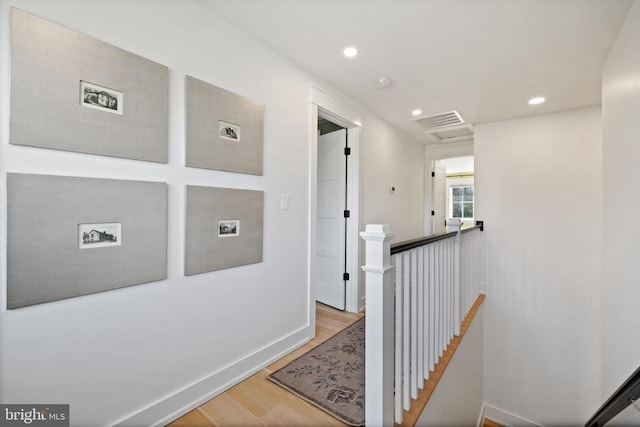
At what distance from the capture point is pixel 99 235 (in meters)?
Answer: 1.28

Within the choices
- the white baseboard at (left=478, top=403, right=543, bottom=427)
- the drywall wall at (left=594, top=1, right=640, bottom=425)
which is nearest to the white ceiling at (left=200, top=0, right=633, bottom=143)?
the drywall wall at (left=594, top=1, right=640, bottom=425)

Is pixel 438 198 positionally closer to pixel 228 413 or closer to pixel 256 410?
pixel 256 410

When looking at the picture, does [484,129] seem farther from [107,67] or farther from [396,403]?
[107,67]

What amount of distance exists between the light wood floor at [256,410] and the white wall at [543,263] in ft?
10.2

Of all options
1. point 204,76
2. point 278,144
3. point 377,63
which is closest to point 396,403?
point 278,144

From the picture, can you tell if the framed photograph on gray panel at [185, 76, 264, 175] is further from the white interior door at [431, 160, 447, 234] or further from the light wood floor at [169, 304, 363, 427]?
the white interior door at [431, 160, 447, 234]

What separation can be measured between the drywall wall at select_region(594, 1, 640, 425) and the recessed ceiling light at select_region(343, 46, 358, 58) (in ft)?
5.41

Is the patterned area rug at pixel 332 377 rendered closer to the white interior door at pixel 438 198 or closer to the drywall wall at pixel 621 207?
the drywall wall at pixel 621 207

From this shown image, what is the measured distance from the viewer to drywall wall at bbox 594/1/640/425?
1625 millimetres

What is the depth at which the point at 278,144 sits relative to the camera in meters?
2.17

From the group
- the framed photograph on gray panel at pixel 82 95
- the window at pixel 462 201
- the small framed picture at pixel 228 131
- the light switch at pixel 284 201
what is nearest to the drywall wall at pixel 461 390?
the light switch at pixel 284 201

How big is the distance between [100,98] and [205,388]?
1700mm

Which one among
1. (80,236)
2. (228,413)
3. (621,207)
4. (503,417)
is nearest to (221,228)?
(80,236)

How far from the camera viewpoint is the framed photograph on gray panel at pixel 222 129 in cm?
162
